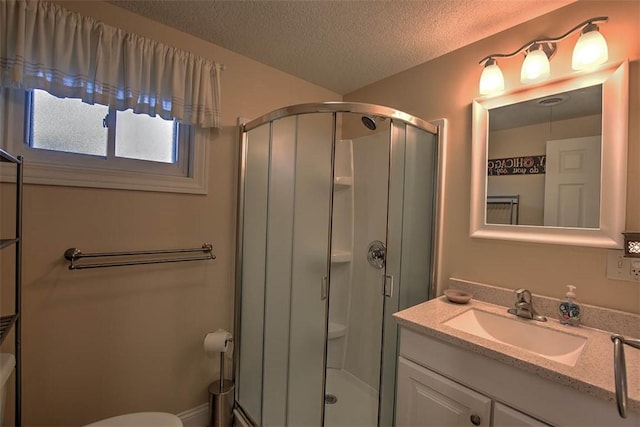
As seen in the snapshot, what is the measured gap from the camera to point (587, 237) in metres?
1.25

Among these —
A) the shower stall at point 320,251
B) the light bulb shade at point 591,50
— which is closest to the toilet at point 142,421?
the shower stall at point 320,251

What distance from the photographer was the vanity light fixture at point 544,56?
1.21m

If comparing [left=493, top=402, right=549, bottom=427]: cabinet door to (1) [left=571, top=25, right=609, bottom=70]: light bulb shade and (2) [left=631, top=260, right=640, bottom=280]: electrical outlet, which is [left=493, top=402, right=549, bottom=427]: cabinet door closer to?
(2) [left=631, top=260, right=640, bottom=280]: electrical outlet

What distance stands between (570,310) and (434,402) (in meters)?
0.72

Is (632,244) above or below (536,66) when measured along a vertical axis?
below

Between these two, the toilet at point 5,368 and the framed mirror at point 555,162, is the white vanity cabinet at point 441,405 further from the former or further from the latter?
the toilet at point 5,368

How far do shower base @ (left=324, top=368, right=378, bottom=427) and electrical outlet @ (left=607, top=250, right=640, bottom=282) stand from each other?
1.36 metres

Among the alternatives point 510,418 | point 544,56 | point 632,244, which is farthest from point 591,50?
point 510,418

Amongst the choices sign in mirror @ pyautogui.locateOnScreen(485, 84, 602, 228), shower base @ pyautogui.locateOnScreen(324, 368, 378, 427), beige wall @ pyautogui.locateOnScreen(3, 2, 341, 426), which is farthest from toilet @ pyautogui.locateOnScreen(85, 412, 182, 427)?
sign in mirror @ pyautogui.locateOnScreen(485, 84, 602, 228)

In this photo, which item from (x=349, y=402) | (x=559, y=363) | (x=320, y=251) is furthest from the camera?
(x=349, y=402)

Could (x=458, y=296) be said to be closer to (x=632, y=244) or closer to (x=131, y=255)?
(x=632, y=244)

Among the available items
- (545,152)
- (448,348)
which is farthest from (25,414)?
(545,152)

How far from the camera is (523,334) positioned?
4.22 feet

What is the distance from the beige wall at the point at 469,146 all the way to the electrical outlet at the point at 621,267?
0.02 metres
